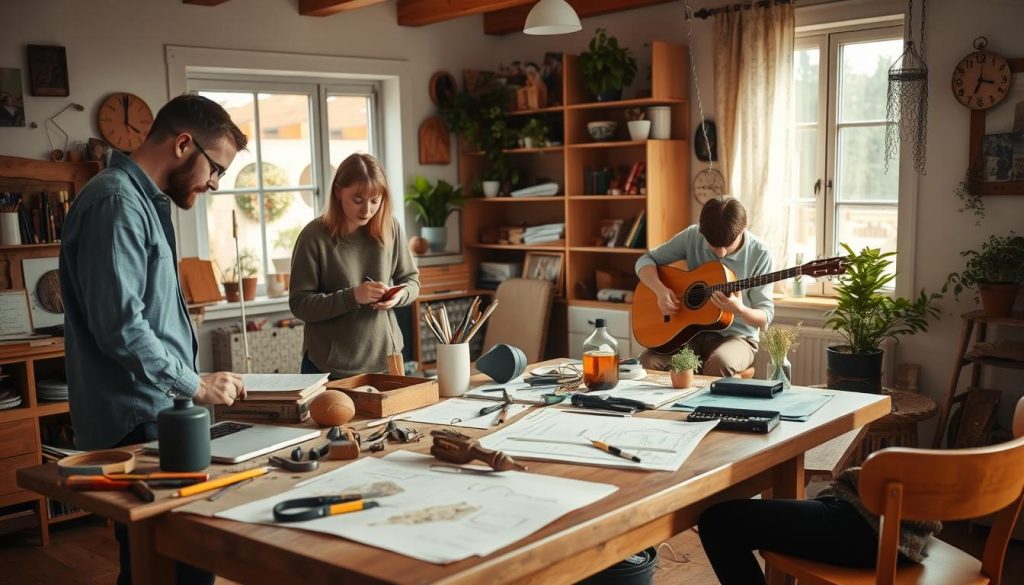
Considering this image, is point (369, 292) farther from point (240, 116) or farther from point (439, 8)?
point (439, 8)

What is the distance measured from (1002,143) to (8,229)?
4321 millimetres

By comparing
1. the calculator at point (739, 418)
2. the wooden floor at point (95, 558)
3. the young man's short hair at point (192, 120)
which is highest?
the young man's short hair at point (192, 120)

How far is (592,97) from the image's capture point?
18.3 ft

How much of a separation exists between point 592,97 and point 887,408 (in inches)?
133

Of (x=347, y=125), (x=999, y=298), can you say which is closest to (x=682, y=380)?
(x=999, y=298)

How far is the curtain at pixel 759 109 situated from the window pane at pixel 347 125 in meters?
2.14

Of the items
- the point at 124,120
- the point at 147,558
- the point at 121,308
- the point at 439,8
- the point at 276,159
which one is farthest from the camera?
the point at 276,159

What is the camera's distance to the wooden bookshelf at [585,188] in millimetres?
5219

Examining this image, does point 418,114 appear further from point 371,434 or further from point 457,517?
point 457,517

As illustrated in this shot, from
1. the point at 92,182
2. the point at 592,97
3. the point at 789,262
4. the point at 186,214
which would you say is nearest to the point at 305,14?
the point at 186,214

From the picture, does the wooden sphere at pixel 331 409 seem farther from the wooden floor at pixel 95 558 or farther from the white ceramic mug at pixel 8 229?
the white ceramic mug at pixel 8 229

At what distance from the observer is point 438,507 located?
1655 millimetres

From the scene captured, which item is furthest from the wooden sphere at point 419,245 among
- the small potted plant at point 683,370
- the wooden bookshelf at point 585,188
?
the small potted plant at point 683,370

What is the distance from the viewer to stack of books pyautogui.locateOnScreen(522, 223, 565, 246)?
5.82 meters
